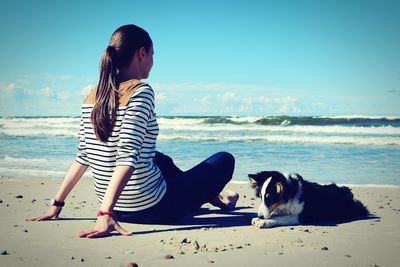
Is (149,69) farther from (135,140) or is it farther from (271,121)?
(271,121)

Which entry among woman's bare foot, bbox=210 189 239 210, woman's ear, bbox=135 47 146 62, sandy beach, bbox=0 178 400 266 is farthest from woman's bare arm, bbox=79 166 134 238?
woman's bare foot, bbox=210 189 239 210

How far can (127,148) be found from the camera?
3.15m

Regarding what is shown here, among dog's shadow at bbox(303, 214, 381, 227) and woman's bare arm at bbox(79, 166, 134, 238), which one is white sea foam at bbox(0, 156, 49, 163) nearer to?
woman's bare arm at bbox(79, 166, 134, 238)

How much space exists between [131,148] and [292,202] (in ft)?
5.80

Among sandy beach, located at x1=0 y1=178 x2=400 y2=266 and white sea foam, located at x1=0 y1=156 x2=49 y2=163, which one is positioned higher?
sandy beach, located at x1=0 y1=178 x2=400 y2=266

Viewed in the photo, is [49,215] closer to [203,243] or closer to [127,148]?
[127,148]

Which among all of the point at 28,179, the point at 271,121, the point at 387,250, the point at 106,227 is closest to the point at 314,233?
the point at 387,250

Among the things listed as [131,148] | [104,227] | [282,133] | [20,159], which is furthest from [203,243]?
[282,133]

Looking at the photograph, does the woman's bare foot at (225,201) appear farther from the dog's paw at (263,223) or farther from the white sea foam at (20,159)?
the white sea foam at (20,159)

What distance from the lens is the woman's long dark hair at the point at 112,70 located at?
3.24 meters

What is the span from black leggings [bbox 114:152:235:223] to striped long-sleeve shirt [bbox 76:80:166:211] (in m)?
0.11

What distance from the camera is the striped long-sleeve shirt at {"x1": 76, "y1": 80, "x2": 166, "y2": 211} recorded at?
10.5ft

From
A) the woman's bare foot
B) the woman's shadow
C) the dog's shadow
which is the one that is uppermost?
the woman's bare foot

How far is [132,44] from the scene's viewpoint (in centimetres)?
337
